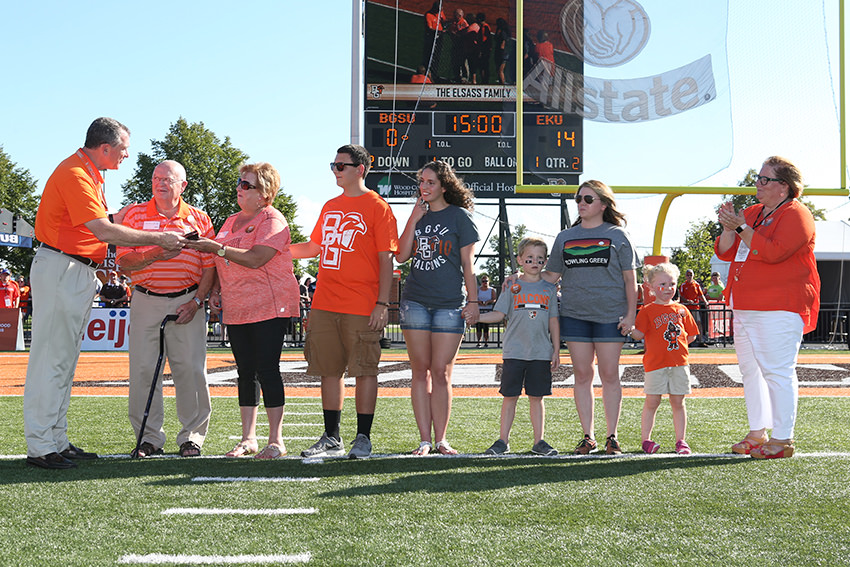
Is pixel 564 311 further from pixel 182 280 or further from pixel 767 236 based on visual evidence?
pixel 182 280

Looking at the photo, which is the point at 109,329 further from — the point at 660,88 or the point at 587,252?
the point at 587,252

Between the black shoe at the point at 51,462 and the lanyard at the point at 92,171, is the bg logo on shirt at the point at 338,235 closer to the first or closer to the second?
the lanyard at the point at 92,171

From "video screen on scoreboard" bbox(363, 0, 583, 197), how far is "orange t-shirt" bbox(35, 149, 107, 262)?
1416 centimetres

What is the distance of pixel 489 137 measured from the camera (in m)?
19.2

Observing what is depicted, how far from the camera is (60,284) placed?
4590 millimetres

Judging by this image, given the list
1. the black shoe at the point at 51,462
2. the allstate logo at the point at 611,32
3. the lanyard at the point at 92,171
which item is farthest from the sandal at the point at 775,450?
the allstate logo at the point at 611,32

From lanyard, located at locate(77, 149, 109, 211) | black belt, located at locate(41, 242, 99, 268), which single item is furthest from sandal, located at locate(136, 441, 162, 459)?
lanyard, located at locate(77, 149, 109, 211)

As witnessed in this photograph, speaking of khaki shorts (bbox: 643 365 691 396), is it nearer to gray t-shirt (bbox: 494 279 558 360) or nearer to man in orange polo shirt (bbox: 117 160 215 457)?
gray t-shirt (bbox: 494 279 558 360)

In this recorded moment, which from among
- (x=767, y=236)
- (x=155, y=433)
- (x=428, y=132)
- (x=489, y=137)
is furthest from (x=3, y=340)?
(x=767, y=236)

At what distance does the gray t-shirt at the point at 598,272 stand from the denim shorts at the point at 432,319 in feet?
2.30

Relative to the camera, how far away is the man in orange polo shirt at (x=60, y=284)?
15.0 ft

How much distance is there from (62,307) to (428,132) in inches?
596

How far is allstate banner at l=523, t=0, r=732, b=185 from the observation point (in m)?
8.47

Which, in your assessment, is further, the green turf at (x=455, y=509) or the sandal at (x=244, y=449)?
the sandal at (x=244, y=449)
